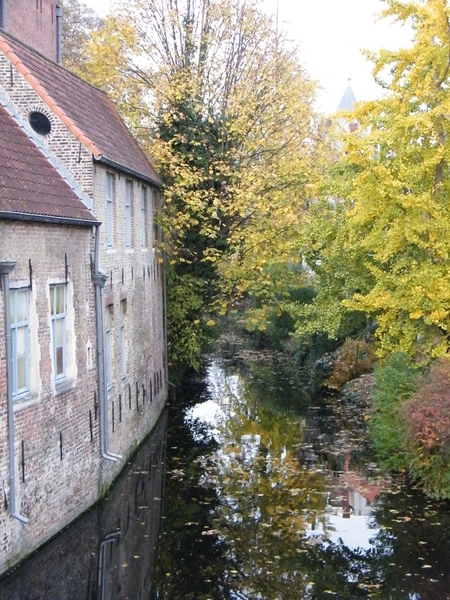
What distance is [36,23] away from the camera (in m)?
28.1


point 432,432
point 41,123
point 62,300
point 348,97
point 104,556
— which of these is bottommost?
point 104,556

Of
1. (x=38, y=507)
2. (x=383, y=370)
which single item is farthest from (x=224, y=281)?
(x=38, y=507)

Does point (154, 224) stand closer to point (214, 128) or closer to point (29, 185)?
point (214, 128)

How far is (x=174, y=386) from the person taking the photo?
83.9 feet

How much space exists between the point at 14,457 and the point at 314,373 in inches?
821

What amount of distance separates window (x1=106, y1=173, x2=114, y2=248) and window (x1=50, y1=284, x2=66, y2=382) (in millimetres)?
3123

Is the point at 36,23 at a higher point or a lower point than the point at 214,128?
higher

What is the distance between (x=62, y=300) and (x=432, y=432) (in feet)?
22.5

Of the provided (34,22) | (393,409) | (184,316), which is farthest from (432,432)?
(34,22)

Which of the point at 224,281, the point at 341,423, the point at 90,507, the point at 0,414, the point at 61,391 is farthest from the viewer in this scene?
the point at 224,281

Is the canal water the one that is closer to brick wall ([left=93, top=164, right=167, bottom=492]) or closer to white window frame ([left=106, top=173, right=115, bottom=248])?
brick wall ([left=93, top=164, right=167, bottom=492])

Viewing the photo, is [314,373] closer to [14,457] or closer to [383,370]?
[383,370]

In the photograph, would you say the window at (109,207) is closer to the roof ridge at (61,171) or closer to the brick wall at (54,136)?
the roof ridge at (61,171)

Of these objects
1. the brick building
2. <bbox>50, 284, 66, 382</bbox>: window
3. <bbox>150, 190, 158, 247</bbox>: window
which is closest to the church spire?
<bbox>150, 190, 158, 247</bbox>: window
